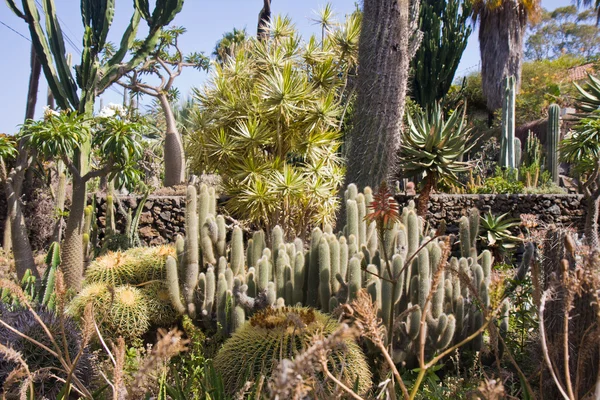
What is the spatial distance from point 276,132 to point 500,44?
14.1 metres

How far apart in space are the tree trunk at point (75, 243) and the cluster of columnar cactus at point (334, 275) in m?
2.30

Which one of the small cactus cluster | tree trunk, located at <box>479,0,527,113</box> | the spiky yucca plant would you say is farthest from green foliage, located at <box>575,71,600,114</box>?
tree trunk, located at <box>479,0,527,113</box>

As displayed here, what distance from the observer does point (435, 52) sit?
15.2 meters

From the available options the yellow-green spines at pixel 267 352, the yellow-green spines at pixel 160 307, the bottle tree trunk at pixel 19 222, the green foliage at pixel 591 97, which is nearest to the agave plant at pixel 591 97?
the green foliage at pixel 591 97

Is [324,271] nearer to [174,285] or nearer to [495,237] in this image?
[174,285]

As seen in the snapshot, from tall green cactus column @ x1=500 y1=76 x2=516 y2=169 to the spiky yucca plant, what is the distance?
590cm

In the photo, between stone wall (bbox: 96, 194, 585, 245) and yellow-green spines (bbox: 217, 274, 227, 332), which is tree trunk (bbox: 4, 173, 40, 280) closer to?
stone wall (bbox: 96, 194, 585, 245)

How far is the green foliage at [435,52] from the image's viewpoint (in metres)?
15.2

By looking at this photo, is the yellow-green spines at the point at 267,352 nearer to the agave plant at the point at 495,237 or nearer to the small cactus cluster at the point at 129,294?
the small cactus cluster at the point at 129,294

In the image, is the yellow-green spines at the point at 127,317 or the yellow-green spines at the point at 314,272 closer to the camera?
the yellow-green spines at the point at 314,272

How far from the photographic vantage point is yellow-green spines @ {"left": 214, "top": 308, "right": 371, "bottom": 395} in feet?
8.49

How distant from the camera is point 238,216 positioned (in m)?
8.45

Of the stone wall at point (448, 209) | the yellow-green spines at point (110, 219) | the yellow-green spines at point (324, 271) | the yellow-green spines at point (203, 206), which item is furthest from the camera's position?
the stone wall at point (448, 209)

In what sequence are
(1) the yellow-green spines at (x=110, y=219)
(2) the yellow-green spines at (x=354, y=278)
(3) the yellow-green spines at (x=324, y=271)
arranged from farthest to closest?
(1) the yellow-green spines at (x=110, y=219)
(3) the yellow-green spines at (x=324, y=271)
(2) the yellow-green spines at (x=354, y=278)
